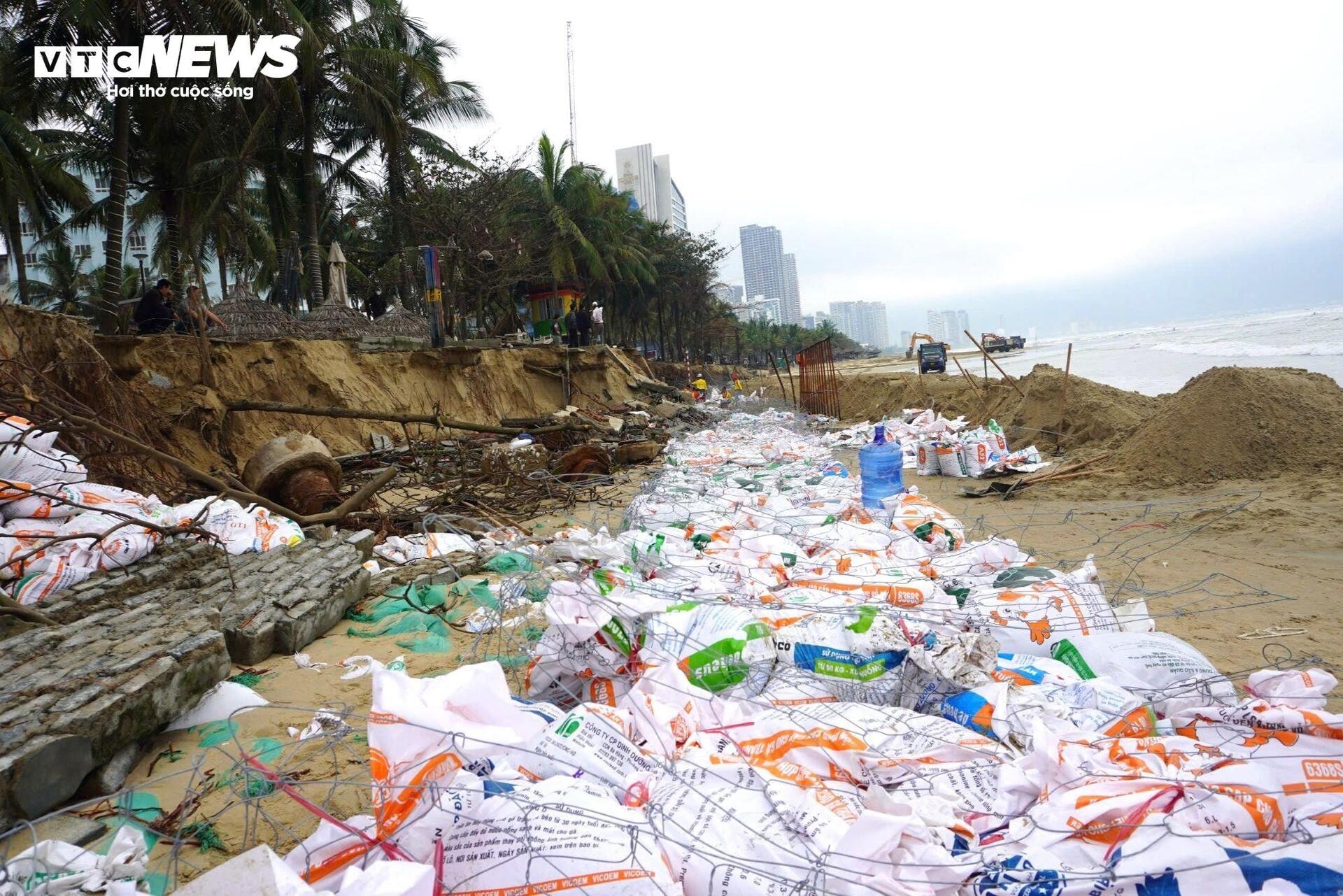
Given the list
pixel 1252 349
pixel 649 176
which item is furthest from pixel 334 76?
pixel 649 176

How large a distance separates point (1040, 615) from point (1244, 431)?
6.14 m

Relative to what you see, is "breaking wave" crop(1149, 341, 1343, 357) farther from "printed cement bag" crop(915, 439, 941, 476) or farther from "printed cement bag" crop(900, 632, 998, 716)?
"printed cement bag" crop(900, 632, 998, 716)

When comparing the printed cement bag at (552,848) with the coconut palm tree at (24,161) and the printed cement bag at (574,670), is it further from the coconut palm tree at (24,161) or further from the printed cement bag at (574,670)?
the coconut palm tree at (24,161)

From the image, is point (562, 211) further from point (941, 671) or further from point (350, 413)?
point (941, 671)

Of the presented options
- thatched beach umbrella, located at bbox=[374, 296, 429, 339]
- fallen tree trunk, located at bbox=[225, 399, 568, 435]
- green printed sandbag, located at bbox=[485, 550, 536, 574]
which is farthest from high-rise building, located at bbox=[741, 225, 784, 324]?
green printed sandbag, located at bbox=[485, 550, 536, 574]

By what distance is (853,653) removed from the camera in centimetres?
227

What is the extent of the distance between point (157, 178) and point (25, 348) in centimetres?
1431

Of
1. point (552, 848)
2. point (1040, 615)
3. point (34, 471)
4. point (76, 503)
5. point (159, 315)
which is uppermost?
point (159, 315)

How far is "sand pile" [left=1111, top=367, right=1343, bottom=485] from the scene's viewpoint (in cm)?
688

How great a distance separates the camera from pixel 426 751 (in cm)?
167

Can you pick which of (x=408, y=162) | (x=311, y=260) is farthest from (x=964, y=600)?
(x=408, y=162)

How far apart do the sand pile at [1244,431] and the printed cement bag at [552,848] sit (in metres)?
7.53

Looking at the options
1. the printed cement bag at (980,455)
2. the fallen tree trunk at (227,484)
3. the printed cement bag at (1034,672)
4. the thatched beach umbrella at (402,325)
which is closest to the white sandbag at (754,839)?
the printed cement bag at (1034,672)

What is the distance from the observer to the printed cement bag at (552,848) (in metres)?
1.37
